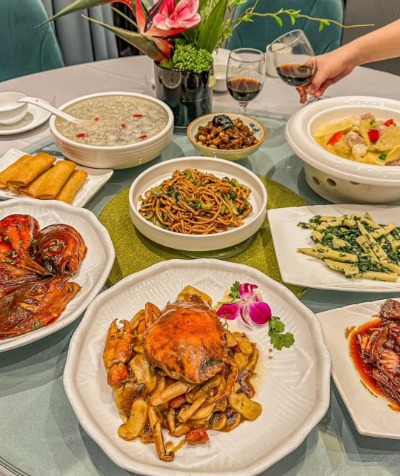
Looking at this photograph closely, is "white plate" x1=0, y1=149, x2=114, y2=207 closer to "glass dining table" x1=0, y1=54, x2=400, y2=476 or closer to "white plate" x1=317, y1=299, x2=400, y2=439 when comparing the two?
"glass dining table" x1=0, y1=54, x2=400, y2=476

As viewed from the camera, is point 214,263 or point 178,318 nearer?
point 178,318

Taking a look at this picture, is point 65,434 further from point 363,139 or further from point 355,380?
point 363,139

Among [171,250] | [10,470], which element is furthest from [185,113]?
[10,470]

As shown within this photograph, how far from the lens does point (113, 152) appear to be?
1.86 meters

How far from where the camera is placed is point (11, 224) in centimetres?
155

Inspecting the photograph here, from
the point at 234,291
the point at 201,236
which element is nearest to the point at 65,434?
the point at 234,291

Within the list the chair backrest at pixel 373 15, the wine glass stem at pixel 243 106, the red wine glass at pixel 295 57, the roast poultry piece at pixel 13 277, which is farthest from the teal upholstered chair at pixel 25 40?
the chair backrest at pixel 373 15

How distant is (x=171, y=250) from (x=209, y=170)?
49 centimetres

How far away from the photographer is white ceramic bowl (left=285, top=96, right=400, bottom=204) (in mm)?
1635

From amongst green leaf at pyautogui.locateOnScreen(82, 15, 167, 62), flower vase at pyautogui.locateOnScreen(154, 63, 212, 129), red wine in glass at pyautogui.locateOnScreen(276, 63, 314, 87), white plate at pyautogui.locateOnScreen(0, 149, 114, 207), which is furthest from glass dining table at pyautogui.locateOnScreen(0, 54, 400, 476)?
red wine in glass at pyautogui.locateOnScreen(276, 63, 314, 87)

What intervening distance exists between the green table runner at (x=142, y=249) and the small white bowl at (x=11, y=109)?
79 cm

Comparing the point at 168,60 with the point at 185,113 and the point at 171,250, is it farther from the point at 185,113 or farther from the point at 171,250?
the point at 171,250

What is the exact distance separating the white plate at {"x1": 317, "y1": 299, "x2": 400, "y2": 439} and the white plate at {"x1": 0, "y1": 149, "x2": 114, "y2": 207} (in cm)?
100

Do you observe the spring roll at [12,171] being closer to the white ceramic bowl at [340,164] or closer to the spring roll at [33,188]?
the spring roll at [33,188]
